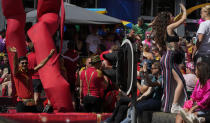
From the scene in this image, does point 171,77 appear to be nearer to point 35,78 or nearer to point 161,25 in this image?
point 161,25

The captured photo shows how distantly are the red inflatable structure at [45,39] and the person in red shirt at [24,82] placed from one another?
0.26m

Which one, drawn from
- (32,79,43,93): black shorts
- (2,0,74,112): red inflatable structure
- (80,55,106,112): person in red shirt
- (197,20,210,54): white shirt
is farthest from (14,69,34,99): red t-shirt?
(197,20,210,54): white shirt

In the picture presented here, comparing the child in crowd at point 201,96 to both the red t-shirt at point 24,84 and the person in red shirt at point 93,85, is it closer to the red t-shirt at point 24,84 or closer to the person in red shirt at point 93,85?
the person in red shirt at point 93,85

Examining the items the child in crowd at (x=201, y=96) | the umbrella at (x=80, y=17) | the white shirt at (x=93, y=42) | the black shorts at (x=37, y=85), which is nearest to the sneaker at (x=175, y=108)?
the child in crowd at (x=201, y=96)

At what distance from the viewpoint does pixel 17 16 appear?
10.4 m

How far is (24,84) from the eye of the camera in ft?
30.6

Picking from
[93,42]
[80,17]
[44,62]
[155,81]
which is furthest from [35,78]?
[80,17]

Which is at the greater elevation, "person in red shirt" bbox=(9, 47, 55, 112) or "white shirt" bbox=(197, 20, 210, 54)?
"white shirt" bbox=(197, 20, 210, 54)

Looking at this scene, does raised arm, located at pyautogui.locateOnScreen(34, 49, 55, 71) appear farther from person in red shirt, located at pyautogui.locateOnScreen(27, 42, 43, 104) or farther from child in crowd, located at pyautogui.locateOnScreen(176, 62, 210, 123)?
child in crowd, located at pyautogui.locateOnScreen(176, 62, 210, 123)

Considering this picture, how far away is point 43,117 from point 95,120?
3.02 ft

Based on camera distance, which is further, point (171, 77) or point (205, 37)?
point (205, 37)

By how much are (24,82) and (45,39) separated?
3.18ft

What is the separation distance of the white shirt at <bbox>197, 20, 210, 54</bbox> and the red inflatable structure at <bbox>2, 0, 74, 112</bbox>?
2678 mm

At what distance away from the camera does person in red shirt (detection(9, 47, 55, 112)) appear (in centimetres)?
919
